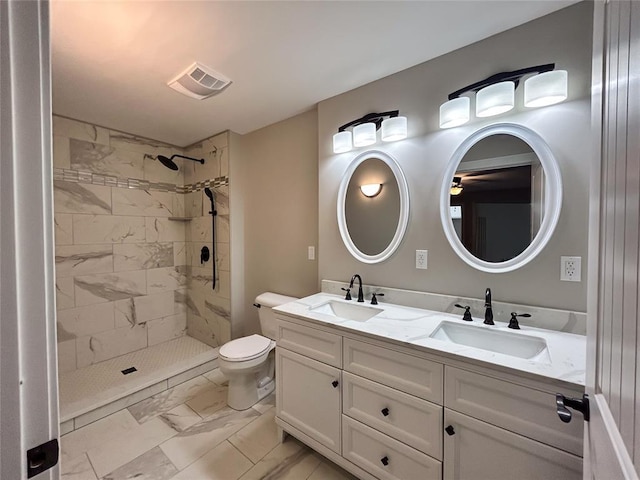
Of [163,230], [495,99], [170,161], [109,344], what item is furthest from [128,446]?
[495,99]

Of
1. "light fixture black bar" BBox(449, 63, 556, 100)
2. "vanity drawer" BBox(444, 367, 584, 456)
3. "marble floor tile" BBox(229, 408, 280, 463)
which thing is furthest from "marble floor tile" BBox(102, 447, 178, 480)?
"light fixture black bar" BBox(449, 63, 556, 100)

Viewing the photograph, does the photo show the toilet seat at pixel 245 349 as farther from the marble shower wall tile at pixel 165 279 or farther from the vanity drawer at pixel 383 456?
the marble shower wall tile at pixel 165 279

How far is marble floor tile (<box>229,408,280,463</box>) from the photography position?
161 cm

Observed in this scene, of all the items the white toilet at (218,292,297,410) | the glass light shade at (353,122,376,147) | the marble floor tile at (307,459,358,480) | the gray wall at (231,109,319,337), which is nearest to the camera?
the marble floor tile at (307,459,358,480)

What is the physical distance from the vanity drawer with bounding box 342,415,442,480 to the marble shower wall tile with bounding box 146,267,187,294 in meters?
2.62

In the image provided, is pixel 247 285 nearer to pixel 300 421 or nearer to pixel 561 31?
pixel 300 421

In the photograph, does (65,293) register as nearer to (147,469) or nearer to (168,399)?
(168,399)

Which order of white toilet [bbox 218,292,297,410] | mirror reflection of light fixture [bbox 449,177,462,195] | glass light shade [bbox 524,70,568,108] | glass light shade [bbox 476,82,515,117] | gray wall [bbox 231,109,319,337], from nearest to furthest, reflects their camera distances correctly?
glass light shade [bbox 524,70,568,108] < glass light shade [bbox 476,82,515,117] < mirror reflection of light fixture [bbox 449,177,462,195] < white toilet [bbox 218,292,297,410] < gray wall [bbox 231,109,319,337]

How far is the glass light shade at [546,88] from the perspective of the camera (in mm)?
1207

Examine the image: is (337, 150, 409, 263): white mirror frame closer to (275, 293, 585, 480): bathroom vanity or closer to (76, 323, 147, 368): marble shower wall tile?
(275, 293, 585, 480): bathroom vanity

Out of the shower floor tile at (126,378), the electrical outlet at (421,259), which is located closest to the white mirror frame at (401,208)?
the electrical outlet at (421,259)

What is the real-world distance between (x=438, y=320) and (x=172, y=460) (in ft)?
5.84

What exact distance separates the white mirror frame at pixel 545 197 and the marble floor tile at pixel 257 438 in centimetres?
169

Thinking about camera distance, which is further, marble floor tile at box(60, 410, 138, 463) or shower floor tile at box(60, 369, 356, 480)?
marble floor tile at box(60, 410, 138, 463)
